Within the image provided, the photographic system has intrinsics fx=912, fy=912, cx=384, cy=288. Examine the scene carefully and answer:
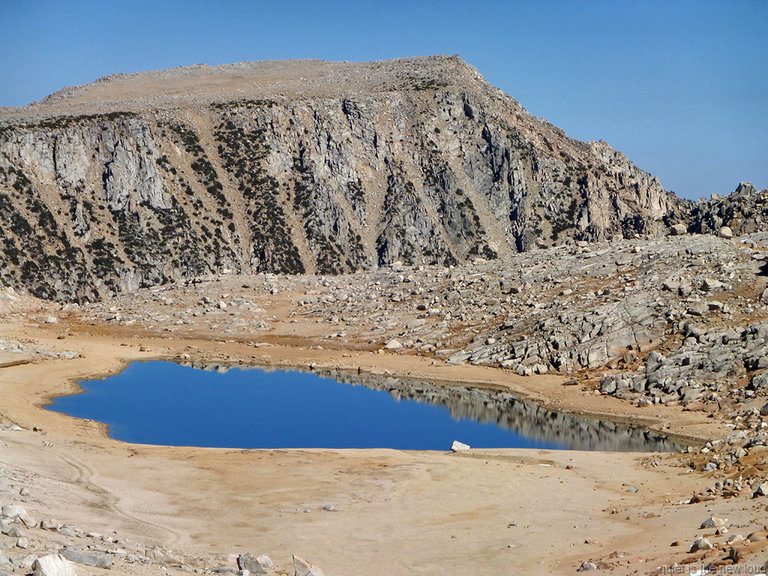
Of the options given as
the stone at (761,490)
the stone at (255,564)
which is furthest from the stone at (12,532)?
the stone at (761,490)

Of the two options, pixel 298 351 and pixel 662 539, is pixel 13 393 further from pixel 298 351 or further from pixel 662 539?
pixel 662 539

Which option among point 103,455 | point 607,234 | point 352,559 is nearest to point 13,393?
point 103,455

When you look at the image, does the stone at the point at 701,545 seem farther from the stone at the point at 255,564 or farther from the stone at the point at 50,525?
the stone at the point at 50,525

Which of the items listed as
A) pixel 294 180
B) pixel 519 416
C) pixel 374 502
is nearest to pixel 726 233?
pixel 519 416

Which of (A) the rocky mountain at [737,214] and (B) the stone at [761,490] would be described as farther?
(A) the rocky mountain at [737,214]

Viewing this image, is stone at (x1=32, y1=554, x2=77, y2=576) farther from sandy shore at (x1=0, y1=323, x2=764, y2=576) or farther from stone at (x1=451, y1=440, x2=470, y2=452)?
stone at (x1=451, y1=440, x2=470, y2=452)
